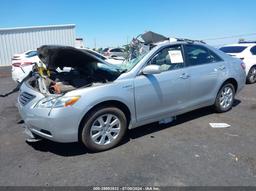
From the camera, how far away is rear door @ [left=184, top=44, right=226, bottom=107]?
4.62m

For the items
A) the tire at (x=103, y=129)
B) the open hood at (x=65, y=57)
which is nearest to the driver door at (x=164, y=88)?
the tire at (x=103, y=129)

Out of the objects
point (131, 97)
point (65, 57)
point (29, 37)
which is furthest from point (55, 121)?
point (29, 37)

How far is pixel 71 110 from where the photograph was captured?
3.37 meters

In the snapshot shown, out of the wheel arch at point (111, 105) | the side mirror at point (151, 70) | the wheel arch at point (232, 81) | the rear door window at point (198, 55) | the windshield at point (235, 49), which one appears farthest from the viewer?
the windshield at point (235, 49)

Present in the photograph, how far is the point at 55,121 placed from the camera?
3.35 meters

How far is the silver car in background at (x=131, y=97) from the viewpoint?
3434mm

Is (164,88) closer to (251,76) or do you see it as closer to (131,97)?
(131,97)

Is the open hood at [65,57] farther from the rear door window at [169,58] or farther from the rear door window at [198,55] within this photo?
the rear door window at [198,55]

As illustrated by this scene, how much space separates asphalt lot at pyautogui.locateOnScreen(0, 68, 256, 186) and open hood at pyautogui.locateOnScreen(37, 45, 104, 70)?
4.85ft

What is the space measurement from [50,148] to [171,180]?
2105 mm

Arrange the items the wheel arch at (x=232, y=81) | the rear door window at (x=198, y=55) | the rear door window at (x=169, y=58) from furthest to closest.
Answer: the wheel arch at (x=232, y=81) → the rear door window at (x=198, y=55) → the rear door window at (x=169, y=58)

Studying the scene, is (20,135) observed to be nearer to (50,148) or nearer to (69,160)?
(50,148)

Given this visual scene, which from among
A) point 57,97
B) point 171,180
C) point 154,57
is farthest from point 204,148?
point 57,97

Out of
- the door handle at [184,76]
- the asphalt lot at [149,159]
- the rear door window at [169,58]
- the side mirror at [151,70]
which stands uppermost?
the rear door window at [169,58]
